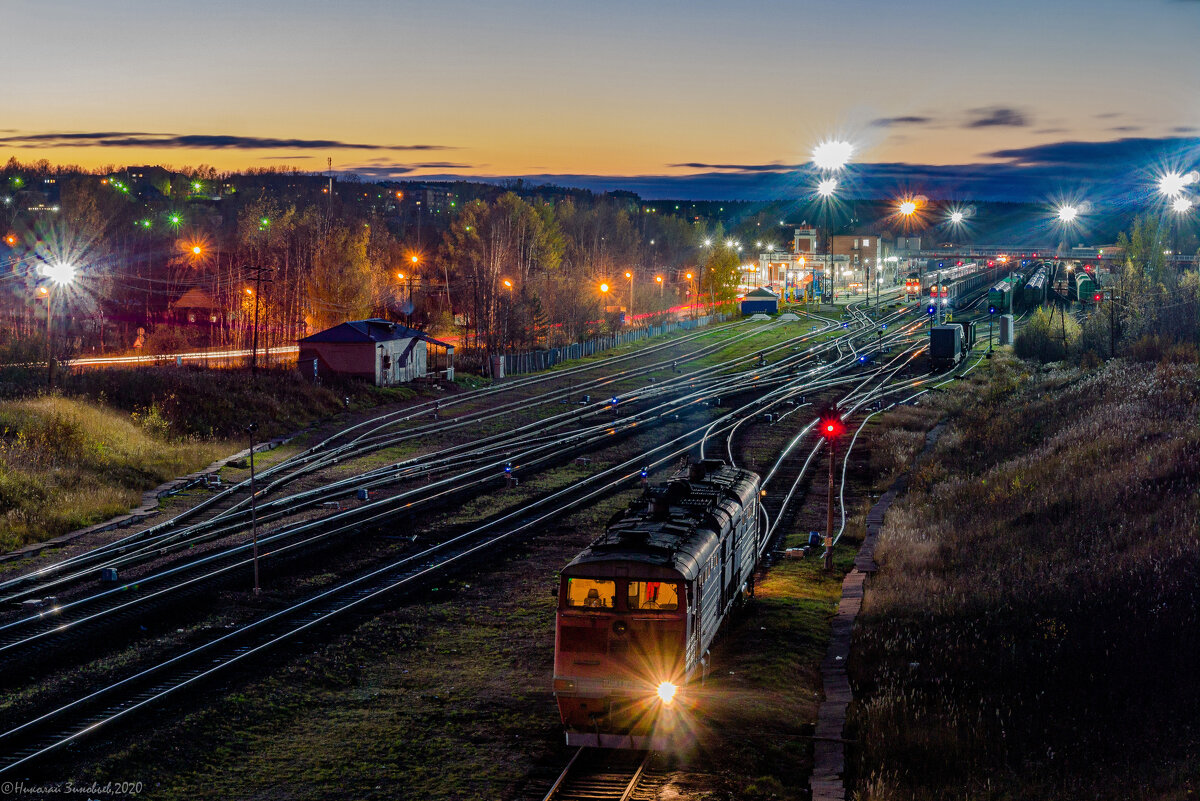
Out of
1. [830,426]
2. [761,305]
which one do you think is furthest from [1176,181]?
[830,426]

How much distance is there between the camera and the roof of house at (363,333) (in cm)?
5284

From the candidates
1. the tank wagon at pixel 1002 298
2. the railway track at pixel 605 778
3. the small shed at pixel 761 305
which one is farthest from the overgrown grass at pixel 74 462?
the tank wagon at pixel 1002 298

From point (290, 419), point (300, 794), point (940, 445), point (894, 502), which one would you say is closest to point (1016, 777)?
point (300, 794)

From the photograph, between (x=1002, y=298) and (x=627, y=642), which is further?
(x=1002, y=298)

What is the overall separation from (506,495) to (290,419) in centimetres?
1684

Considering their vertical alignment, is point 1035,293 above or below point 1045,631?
Result: above

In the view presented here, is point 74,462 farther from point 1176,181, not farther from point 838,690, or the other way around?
point 1176,181

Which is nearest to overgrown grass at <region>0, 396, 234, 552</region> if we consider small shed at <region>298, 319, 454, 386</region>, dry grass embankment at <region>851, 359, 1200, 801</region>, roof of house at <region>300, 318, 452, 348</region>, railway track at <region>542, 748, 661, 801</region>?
small shed at <region>298, 319, 454, 386</region>

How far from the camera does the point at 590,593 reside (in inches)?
524

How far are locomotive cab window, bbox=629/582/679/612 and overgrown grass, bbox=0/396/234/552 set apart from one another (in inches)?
702

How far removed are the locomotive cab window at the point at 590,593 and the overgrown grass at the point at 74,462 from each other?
56.2 ft

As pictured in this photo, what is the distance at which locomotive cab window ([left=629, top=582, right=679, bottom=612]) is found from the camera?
13.2 metres

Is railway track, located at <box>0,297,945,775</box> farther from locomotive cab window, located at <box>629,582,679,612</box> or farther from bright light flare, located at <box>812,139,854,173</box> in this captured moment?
bright light flare, located at <box>812,139,854,173</box>

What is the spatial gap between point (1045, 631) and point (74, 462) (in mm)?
27000
